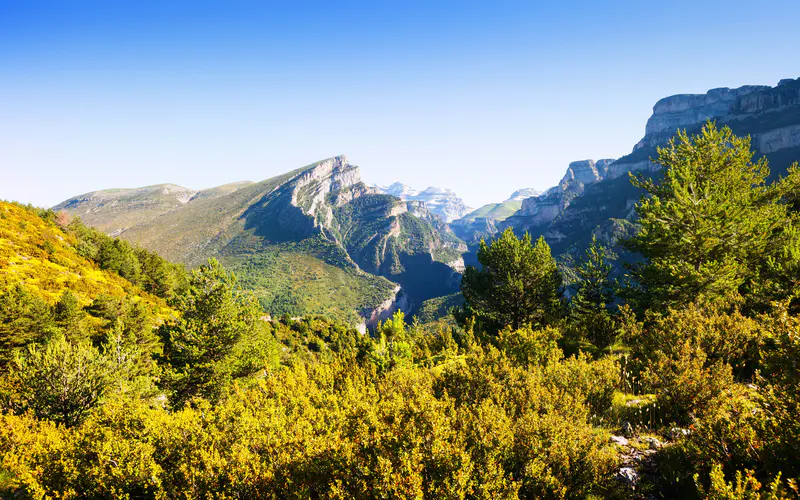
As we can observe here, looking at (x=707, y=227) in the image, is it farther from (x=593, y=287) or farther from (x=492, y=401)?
(x=492, y=401)

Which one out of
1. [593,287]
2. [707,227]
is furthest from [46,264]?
[707,227]

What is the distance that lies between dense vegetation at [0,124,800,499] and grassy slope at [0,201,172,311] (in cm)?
1229

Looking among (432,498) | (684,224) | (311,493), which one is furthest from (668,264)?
(311,493)

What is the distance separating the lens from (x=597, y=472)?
6035mm

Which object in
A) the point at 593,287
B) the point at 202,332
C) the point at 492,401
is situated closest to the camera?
the point at 492,401

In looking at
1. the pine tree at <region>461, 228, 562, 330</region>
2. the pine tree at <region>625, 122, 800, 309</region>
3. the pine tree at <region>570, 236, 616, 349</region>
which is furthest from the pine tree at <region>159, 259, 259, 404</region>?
the pine tree at <region>625, 122, 800, 309</region>

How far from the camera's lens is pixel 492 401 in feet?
28.0

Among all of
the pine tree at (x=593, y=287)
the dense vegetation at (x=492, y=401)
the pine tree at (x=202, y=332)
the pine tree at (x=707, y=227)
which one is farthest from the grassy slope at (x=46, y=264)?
the pine tree at (x=707, y=227)

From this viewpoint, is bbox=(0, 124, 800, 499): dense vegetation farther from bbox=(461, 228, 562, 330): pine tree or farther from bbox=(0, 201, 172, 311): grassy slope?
bbox=(0, 201, 172, 311): grassy slope

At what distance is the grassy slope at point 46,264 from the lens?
32.4 metres

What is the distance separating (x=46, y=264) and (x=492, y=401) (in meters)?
53.9

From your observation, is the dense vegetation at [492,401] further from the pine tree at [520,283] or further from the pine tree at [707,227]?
the pine tree at [520,283]

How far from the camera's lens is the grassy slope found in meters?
32.4

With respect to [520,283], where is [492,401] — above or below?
above
